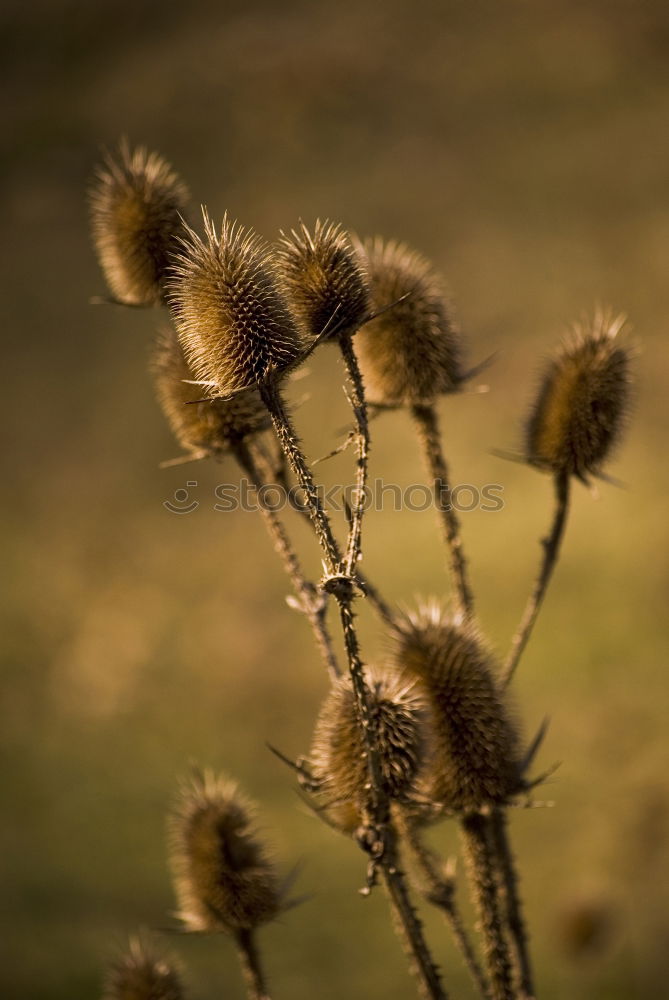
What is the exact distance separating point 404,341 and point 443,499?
511 millimetres

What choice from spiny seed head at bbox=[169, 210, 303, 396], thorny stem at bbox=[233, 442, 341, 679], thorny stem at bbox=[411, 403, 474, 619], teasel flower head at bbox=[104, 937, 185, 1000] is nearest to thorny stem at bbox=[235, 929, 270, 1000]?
teasel flower head at bbox=[104, 937, 185, 1000]

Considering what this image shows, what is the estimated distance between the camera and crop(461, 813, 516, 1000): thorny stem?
7.89 ft

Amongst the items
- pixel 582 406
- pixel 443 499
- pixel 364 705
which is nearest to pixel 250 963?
pixel 364 705

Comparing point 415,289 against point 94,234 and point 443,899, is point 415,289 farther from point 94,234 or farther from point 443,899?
point 443,899

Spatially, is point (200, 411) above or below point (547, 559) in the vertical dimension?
above

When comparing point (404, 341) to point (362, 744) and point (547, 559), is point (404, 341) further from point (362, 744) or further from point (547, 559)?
point (362, 744)

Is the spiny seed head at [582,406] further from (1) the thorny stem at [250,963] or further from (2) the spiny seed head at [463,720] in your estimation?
(1) the thorny stem at [250,963]

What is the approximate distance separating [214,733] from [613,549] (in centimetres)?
349

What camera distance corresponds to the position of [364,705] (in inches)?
76.6

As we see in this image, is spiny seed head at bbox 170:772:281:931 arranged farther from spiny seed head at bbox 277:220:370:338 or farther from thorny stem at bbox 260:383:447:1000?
spiny seed head at bbox 277:220:370:338

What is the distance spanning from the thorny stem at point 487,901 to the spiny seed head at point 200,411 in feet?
3.97

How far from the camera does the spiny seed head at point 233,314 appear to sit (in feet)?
6.38

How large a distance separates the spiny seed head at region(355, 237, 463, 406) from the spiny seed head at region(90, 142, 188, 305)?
0.65 m

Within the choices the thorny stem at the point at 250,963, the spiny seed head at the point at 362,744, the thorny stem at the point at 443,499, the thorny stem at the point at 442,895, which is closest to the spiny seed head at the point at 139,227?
the thorny stem at the point at 443,499
